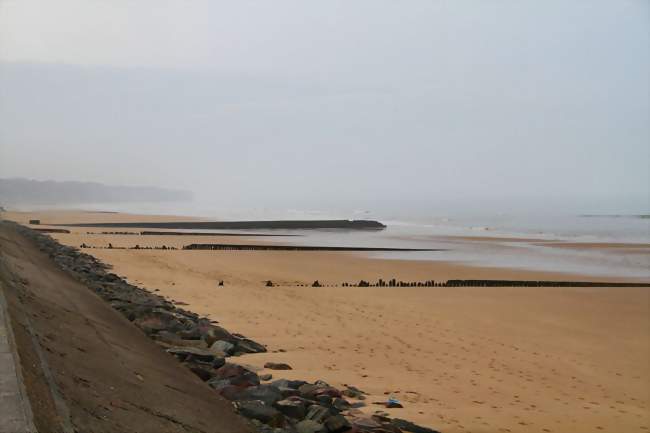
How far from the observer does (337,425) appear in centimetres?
546

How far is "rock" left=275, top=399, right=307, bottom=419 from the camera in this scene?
233 inches

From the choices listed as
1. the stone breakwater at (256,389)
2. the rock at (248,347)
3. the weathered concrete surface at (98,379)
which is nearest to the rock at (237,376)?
the stone breakwater at (256,389)

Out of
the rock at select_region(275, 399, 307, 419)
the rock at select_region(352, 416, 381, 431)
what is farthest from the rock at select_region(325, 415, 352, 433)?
the rock at select_region(275, 399, 307, 419)

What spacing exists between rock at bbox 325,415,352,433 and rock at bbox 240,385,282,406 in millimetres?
827

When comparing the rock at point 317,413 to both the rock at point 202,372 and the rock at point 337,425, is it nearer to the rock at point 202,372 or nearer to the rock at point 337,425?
the rock at point 337,425

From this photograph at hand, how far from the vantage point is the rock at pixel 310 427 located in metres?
5.43

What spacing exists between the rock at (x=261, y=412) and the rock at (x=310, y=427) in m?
0.22

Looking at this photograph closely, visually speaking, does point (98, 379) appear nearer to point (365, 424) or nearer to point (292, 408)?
point (292, 408)

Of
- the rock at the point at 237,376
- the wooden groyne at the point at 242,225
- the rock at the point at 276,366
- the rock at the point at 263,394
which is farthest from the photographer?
the wooden groyne at the point at 242,225

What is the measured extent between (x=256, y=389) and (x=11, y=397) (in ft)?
11.7

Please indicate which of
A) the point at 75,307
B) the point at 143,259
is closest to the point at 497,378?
the point at 75,307

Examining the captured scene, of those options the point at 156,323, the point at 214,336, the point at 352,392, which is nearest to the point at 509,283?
the point at 214,336

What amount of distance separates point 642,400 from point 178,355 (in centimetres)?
668

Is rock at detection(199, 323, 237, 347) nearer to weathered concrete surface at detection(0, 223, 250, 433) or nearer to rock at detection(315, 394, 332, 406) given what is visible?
→ weathered concrete surface at detection(0, 223, 250, 433)
